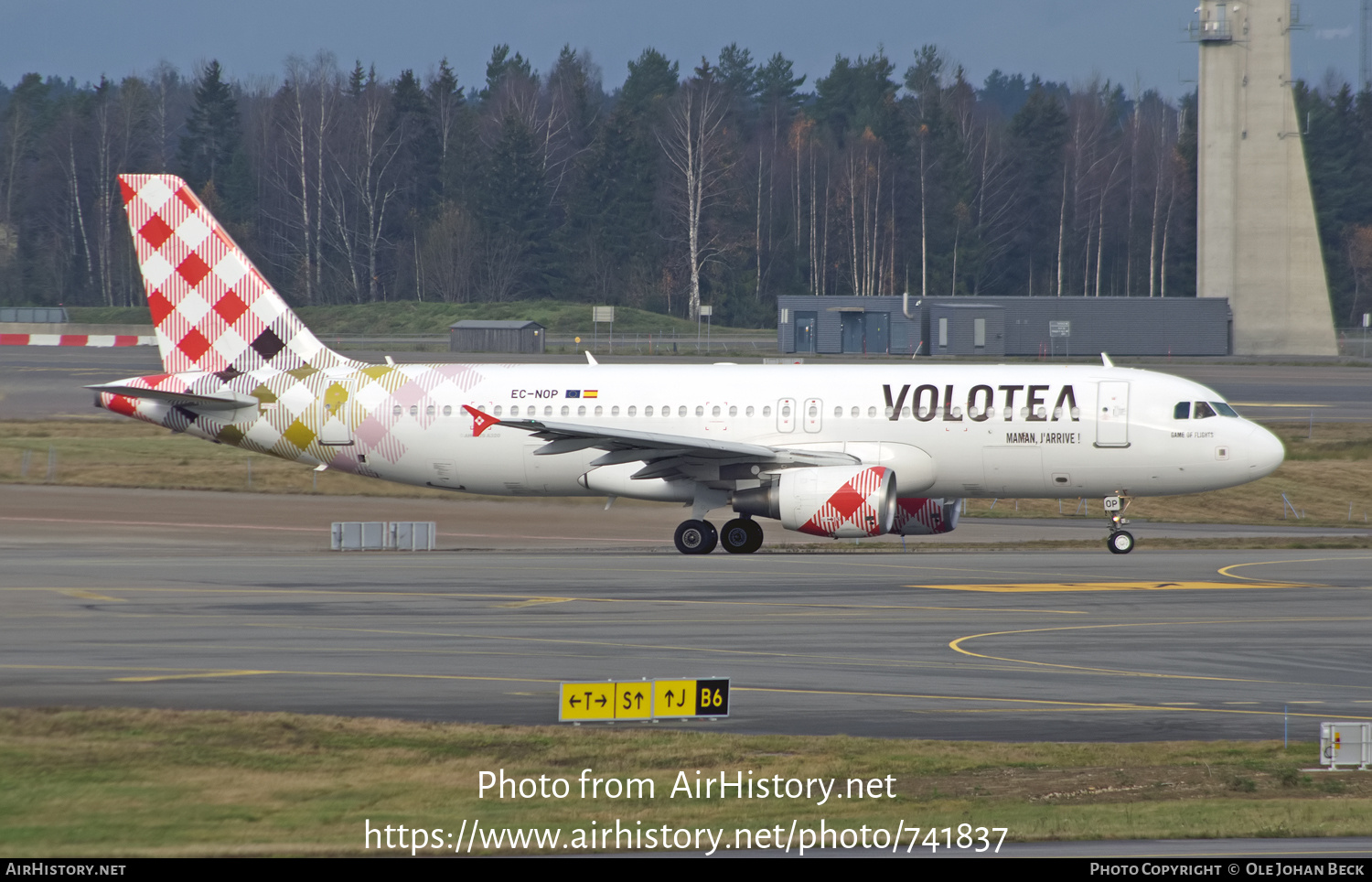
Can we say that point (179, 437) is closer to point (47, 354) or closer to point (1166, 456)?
point (1166, 456)

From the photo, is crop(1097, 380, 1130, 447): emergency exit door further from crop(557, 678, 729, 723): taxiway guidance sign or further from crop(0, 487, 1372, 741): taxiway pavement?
crop(557, 678, 729, 723): taxiway guidance sign

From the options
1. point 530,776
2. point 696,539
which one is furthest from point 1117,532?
point 530,776

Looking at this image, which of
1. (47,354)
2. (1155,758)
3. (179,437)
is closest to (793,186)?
(47,354)

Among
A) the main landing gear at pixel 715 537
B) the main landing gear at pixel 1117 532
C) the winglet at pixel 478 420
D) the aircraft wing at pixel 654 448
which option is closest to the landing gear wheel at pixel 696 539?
the main landing gear at pixel 715 537

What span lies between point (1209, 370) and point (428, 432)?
215 feet

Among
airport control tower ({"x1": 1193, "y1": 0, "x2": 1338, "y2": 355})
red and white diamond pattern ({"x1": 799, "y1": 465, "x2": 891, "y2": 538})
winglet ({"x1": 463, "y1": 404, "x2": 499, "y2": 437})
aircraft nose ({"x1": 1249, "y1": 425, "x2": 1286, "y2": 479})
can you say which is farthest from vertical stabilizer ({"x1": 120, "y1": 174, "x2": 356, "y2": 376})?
airport control tower ({"x1": 1193, "y1": 0, "x2": 1338, "y2": 355})

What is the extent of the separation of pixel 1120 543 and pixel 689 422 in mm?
9878

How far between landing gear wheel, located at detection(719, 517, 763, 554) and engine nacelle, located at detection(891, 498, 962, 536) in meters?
3.22

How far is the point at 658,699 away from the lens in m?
18.9

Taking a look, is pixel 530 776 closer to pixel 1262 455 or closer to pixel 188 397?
pixel 188 397

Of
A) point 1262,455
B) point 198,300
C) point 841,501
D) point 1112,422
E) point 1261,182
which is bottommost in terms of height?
point 841,501

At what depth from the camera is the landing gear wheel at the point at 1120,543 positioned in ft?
114

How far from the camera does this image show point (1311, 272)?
340 feet

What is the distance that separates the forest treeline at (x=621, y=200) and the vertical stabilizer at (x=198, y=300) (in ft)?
318
